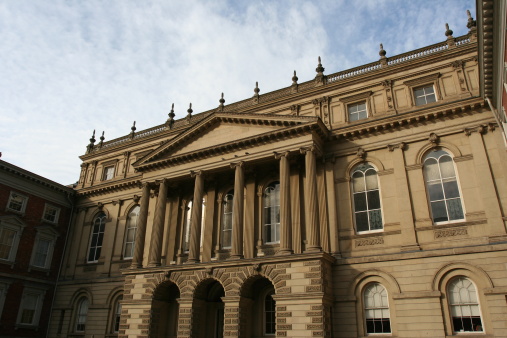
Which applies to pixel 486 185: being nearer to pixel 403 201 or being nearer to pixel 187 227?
pixel 403 201

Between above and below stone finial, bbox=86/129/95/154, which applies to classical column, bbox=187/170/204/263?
below

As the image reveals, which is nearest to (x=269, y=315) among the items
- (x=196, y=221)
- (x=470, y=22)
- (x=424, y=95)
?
(x=196, y=221)

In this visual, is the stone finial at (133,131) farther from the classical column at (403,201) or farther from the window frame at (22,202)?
the classical column at (403,201)

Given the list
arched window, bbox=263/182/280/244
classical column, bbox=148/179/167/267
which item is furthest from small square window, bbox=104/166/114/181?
arched window, bbox=263/182/280/244

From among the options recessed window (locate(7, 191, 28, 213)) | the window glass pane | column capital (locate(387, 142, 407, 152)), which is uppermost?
column capital (locate(387, 142, 407, 152))

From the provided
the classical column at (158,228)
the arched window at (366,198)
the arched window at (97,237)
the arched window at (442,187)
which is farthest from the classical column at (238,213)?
the arched window at (97,237)

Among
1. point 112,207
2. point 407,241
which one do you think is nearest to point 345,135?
point 407,241

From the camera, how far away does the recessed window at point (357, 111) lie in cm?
2586

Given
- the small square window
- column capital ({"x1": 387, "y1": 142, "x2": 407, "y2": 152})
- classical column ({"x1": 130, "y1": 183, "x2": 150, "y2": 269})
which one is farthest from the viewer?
the small square window

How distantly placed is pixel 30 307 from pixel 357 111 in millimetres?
27839

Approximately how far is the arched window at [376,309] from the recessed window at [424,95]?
1110 cm

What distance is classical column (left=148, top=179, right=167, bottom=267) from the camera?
84.8 feet

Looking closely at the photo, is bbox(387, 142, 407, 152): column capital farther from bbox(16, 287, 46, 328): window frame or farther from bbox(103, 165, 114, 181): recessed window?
bbox(16, 287, 46, 328): window frame

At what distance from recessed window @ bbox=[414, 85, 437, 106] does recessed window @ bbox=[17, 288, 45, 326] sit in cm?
3043
